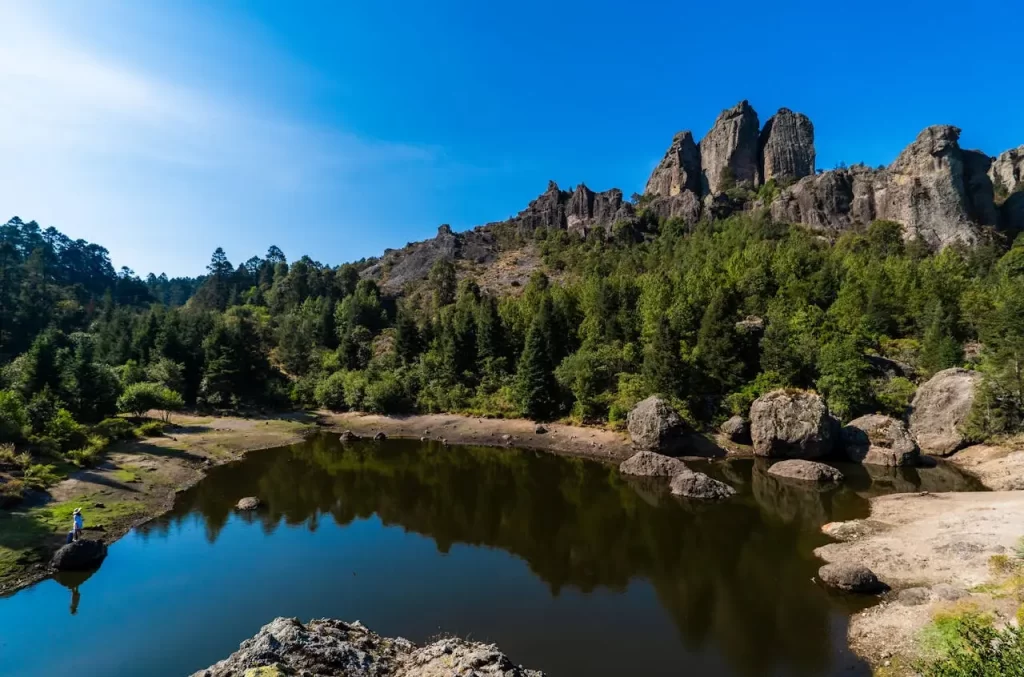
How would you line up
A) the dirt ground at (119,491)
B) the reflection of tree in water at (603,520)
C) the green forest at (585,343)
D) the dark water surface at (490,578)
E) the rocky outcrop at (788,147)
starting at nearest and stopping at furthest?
1. the dark water surface at (490,578)
2. the reflection of tree in water at (603,520)
3. the dirt ground at (119,491)
4. the green forest at (585,343)
5. the rocky outcrop at (788,147)

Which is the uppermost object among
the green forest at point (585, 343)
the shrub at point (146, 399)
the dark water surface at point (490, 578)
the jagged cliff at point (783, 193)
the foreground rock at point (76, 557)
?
the jagged cliff at point (783, 193)

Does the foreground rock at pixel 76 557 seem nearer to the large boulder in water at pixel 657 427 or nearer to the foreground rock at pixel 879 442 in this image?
the large boulder in water at pixel 657 427

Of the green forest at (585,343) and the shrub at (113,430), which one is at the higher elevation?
the green forest at (585,343)

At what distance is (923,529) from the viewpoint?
77.8 ft

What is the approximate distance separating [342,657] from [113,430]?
41869 millimetres

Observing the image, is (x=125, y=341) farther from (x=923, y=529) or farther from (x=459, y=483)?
(x=923, y=529)

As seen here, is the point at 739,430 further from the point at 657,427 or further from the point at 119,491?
the point at 119,491

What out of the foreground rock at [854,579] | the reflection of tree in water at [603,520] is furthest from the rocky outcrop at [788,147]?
the foreground rock at [854,579]

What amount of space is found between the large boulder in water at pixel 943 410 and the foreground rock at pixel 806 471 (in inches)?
467

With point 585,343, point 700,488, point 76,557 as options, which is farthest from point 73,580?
point 585,343

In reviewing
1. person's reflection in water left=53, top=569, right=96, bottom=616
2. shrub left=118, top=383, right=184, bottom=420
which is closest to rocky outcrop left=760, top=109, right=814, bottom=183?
shrub left=118, top=383, right=184, bottom=420

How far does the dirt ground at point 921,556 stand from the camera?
1591 cm

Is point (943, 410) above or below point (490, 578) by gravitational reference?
above

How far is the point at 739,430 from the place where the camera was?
43.9 metres
